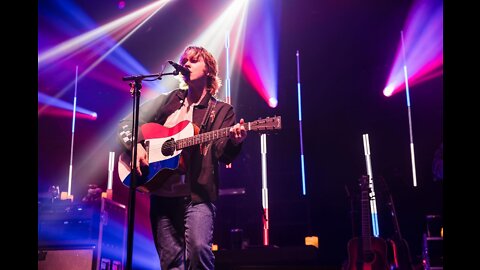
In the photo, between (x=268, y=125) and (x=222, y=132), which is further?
(x=268, y=125)

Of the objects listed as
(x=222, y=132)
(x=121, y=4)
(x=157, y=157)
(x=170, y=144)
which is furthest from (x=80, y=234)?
(x=121, y=4)

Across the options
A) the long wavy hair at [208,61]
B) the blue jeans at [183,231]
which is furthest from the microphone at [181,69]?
the blue jeans at [183,231]

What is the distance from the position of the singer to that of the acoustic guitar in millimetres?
3273

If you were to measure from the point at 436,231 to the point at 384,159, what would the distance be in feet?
5.70

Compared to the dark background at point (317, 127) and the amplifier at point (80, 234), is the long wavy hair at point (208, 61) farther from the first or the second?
the dark background at point (317, 127)

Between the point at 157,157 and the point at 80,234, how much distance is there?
183 centimetres

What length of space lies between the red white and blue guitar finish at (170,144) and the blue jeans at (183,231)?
0.15 m

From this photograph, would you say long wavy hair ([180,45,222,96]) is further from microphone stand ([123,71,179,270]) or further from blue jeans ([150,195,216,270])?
blue jeans ([150,195,216,270])

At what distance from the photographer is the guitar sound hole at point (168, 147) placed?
3.57 meters

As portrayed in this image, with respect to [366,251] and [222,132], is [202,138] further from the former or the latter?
[366,251]

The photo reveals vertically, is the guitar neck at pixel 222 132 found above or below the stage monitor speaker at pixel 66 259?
above

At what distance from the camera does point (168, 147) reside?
3.61 meters

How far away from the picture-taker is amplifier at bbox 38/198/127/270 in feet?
15.6
